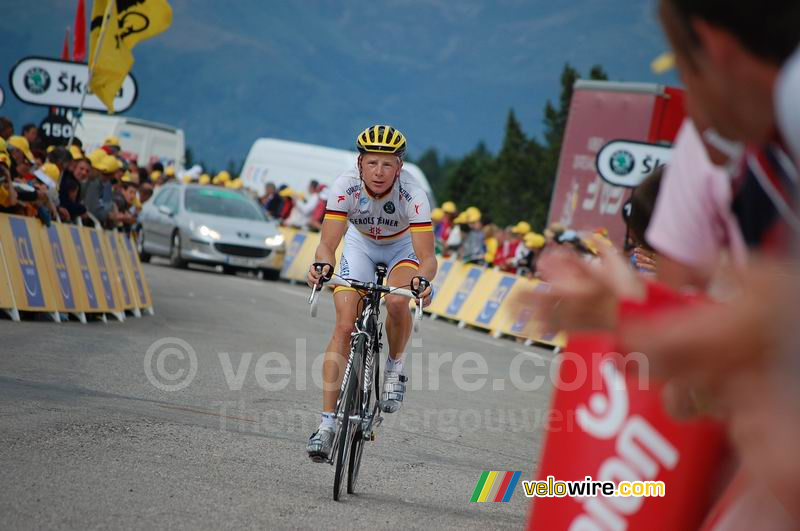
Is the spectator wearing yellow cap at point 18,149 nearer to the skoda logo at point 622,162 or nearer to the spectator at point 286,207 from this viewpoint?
the skoda logo at point 622,162

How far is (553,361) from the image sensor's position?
18.4 metres

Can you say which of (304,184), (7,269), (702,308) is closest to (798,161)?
(702,308)

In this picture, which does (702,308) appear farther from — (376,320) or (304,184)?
(304,184)

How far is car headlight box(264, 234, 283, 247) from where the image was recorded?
27.7 m

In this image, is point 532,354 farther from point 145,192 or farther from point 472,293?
point 145,192

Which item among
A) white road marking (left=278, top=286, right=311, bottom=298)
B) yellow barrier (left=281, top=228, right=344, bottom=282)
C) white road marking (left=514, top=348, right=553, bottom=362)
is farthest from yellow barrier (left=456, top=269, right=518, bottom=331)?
yellow barrier (left=281, top=228, right=344, bottom=282)

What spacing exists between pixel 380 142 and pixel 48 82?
14.1 meters

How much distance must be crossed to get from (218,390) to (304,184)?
108ft

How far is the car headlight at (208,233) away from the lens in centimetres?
2697

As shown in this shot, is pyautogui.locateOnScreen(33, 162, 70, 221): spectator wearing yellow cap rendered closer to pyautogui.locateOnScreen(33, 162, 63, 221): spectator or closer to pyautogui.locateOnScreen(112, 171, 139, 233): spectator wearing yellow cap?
pyautogui.locateOnScreen(33, 162, 63, 221): spectator

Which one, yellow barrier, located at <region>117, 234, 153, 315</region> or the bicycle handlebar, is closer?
the bicycle handlebar

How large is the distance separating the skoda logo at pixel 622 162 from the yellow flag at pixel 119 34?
7284 millimetres

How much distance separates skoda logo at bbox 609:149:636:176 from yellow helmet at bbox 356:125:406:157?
1165 centimetres

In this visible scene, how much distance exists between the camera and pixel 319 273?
698 cm
